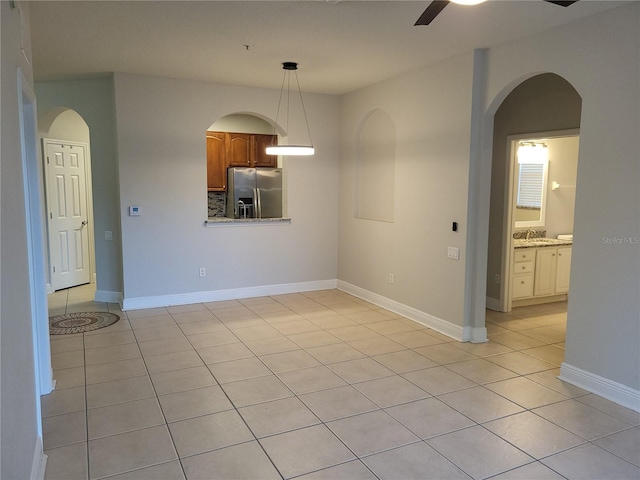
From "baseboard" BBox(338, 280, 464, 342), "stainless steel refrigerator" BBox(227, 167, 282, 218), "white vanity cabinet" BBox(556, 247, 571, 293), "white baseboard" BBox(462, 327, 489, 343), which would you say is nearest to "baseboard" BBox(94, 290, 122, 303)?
"stainless steel refrigerator" BBox(227, 167, 282, 218)

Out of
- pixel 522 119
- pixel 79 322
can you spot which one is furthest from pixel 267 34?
pixel 79 322

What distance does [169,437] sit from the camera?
2.79m

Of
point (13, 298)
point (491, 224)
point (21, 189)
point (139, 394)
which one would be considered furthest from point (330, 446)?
point (491, 224)

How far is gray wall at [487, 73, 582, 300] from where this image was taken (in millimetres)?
4719

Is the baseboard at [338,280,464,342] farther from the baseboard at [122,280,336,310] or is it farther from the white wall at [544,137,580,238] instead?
the white wall at [544,137,580,238]

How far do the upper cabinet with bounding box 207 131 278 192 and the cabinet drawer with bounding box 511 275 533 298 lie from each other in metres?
4.63

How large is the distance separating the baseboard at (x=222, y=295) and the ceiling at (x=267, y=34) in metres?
2.68

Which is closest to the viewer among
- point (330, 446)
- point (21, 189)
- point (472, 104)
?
point (21, 189)

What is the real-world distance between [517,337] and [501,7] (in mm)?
3095

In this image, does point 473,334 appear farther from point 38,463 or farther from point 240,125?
point 240,125

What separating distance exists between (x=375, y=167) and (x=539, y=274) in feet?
8.15

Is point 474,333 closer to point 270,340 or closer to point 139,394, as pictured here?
point 270,340

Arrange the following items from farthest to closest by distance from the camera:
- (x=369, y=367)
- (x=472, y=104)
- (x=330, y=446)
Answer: (x=472, y=104)
(x=369, y=367)
(x=330, y=446)

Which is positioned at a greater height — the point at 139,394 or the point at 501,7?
the point at 501,7
